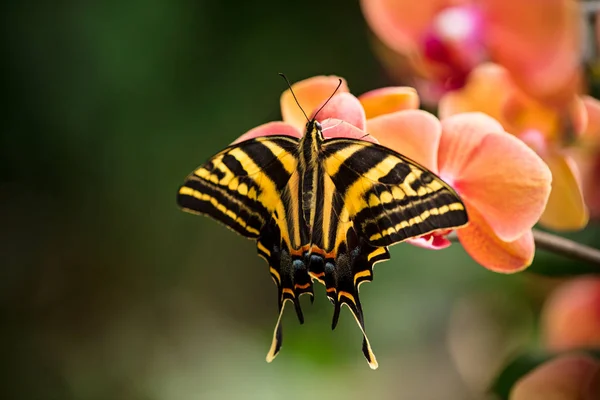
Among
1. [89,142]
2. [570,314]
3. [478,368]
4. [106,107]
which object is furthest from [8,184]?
[570,314]

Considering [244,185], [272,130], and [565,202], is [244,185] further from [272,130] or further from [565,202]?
[565,202]

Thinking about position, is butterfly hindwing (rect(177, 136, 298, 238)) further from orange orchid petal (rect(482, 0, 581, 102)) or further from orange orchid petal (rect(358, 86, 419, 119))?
orange orchid petal (rect(482, 0, 581, 102))

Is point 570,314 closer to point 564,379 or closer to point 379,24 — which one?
point 564,379

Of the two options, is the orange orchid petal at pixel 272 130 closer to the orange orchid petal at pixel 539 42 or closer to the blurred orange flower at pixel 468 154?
the blurred orange flower at pixel 468 154

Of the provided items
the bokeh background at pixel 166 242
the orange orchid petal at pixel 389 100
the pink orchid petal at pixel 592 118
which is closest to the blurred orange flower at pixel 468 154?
the orange orchid petal at pixel 389 100

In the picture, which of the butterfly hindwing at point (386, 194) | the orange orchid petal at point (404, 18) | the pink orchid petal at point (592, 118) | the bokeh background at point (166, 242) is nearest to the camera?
the butterfly hindwing at point (386, 194)

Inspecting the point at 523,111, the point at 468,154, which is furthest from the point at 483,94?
the point at 468,154
